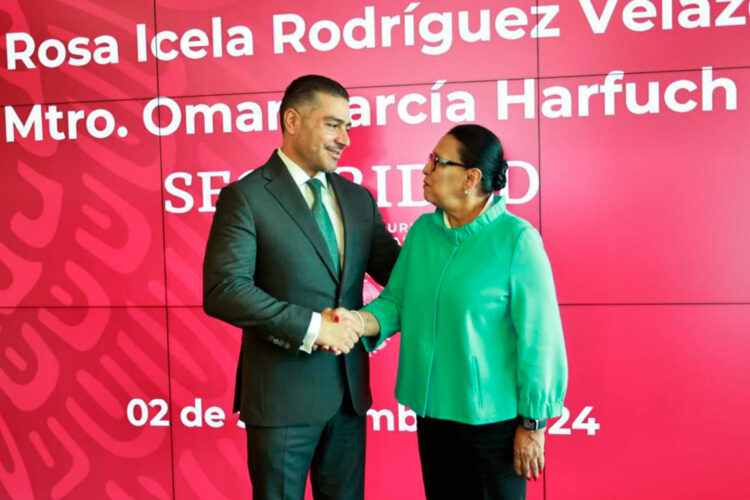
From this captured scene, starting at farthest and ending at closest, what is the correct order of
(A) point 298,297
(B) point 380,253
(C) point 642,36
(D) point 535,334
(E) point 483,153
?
(C) point 642,36 < (B) point 380,253 < (A) point 298,297 < (E) point 483,153 < (D) point 535,334

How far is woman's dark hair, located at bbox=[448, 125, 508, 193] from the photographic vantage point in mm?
1634

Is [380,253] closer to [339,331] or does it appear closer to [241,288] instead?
[339,331]

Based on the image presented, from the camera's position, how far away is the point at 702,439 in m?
2.54

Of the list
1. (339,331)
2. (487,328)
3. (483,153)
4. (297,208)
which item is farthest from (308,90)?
(487,328)

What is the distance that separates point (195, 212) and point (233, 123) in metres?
0.48

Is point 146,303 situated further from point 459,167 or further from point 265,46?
point 459,167

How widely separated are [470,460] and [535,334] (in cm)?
44

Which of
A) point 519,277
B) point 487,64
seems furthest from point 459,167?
point 487,64

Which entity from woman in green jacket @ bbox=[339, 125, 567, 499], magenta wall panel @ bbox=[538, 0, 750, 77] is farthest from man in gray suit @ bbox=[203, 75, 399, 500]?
magenta wall panel @ bbox=[538, 0, 750, 77]

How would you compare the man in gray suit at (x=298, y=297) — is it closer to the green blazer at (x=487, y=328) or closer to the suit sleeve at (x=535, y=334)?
the green blazer at (x=487, y=328)

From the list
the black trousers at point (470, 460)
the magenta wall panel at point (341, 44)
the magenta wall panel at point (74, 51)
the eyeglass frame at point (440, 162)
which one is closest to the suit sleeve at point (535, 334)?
the black trousers at point (470, 460)

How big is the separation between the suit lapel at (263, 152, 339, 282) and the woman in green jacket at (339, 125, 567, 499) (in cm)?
20

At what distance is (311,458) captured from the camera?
1.85m

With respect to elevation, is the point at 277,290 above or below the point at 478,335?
above
